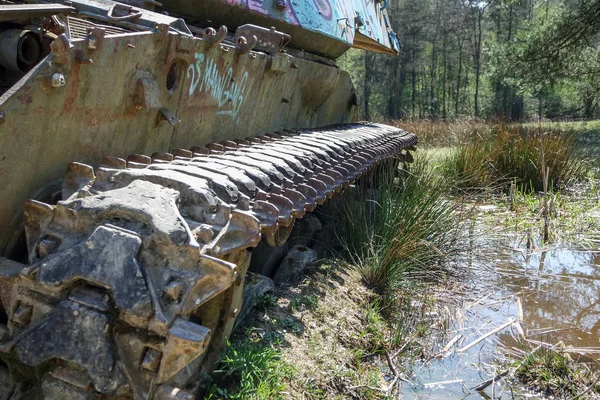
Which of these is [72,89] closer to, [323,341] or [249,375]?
[249,375]

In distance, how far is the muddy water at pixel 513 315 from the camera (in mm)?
3770

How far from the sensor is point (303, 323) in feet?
12.8

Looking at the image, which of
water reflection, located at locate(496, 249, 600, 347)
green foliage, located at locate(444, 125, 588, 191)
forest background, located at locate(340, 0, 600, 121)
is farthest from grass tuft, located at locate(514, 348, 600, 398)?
forest background, located at locate(340, 0, 600, 121)

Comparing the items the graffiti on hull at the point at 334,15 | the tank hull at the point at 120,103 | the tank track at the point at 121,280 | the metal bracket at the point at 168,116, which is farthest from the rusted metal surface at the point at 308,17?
the tank track at the point at 121,280

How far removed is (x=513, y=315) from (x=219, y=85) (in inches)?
106

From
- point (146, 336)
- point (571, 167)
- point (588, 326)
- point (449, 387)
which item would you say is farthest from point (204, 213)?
point (571, 167)

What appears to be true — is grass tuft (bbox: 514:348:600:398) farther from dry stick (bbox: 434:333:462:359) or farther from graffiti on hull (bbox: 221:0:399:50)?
graffiti on hull (bbox: 221:0:399:50)

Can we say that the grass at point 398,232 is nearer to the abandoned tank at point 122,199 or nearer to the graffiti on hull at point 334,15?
the abandoned tank at point 122,199

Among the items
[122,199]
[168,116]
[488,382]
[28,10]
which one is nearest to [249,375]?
[122,199]

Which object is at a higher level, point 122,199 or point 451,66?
point 451,66

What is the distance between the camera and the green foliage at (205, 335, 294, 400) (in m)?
2.95

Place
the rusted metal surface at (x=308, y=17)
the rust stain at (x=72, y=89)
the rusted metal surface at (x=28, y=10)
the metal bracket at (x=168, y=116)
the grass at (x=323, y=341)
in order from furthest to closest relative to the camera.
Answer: the rusted metal surface at (x=308, y=17) → the metal bracket at (x=168, y=116) → the grass at (x=323, y=341) → the rust stain at (x=72, y=89) → the rusted metal surface at (x=28, y=10)

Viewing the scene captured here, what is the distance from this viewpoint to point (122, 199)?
2.55 m

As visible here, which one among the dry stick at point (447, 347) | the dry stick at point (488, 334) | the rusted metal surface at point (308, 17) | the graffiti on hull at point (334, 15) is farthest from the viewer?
the graffiti on hull at point (334, 15)
